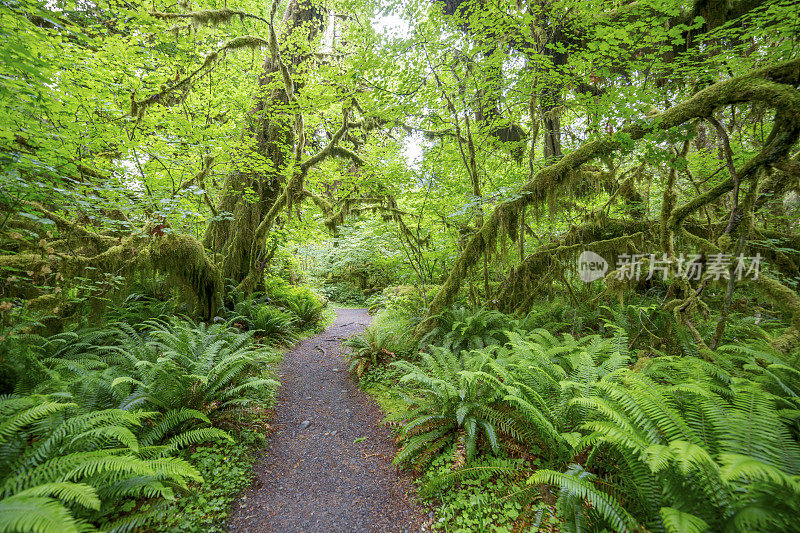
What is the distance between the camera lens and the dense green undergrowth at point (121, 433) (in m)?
2.00

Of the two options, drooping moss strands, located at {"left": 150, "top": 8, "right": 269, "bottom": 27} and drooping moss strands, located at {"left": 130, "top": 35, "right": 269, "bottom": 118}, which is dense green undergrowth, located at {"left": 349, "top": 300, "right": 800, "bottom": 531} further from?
drooping moss strands, located at {"left": 150, "top": 8, "right": 269, "bottom": 27}

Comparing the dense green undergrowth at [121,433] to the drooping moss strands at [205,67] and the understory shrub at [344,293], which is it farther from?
the understory shrub at [344,293]

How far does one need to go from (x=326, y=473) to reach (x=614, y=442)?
3.01m

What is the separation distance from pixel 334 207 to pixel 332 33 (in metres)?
9.97

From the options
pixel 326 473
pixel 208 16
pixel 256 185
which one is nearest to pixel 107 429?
pixel 326 473

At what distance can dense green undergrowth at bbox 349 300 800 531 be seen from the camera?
5.64 ft

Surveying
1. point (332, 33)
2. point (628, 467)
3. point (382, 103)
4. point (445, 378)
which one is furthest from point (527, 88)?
point (332, 33)

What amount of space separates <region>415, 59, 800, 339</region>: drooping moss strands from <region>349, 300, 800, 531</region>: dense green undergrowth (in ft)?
7.25

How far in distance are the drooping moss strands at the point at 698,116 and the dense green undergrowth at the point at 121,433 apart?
4.90 m

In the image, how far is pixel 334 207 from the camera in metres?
8.84

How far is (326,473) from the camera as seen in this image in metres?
3.43

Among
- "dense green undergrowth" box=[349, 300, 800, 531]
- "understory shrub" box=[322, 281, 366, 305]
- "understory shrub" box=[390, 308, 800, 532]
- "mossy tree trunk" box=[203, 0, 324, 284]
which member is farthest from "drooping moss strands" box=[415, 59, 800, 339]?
"understory shrub" box=[322, 281, 366, 305]

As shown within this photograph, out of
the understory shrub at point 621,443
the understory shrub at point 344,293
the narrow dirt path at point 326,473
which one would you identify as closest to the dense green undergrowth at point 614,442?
the understory shrub at point 621,443

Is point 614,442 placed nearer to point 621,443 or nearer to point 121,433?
point 621,443
